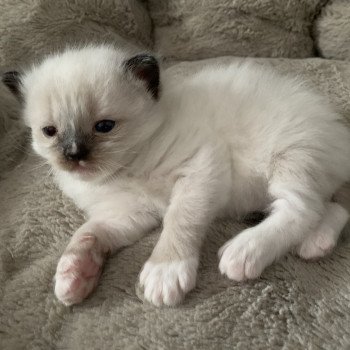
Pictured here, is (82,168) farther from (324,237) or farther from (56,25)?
(56,25)

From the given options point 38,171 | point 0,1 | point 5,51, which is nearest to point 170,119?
point 38,171

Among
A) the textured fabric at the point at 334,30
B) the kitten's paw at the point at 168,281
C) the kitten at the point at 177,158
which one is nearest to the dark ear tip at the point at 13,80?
the kitten at the point at 177,158

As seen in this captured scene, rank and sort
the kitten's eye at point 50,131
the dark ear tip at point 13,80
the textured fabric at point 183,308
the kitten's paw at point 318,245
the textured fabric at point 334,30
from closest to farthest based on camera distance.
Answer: the textured fabric at point 183,308, the kitten's paw at point 318,245, the kitten's eye at point 50,131, the dark ear tip at point 13,80, the textured fabric at point 334,30

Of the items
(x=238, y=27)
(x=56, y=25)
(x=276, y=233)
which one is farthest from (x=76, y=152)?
(x=238, y=27)

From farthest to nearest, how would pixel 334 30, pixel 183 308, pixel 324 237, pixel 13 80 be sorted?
pixel 334 30 < pixel 13 80 < pixel 324 237 < pixel 183 308

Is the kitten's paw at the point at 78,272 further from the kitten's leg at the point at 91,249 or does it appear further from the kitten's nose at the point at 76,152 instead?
the kitten's nose at the point at 76,152

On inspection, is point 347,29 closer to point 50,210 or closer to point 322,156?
point 322,156

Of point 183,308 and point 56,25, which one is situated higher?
point 56,25
